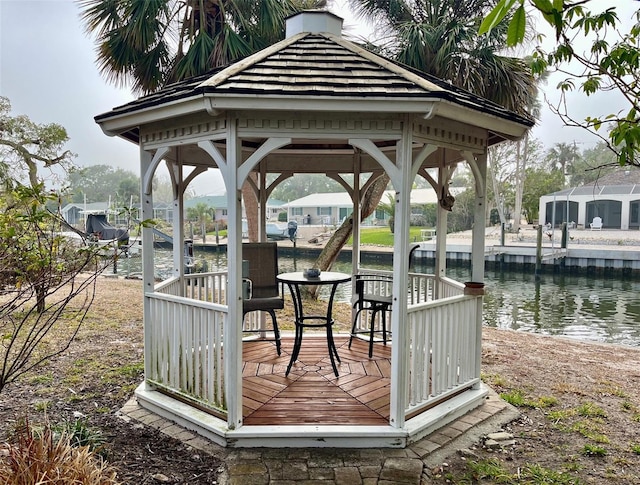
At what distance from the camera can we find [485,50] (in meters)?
7.81

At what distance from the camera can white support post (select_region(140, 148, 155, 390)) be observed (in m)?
3.67

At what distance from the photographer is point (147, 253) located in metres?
3.79

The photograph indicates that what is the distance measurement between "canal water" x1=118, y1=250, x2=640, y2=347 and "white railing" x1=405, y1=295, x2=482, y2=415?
632 centimetres

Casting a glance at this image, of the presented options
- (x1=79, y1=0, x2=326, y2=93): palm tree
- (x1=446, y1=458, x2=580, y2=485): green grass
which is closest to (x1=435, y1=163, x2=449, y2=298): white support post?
(x1=446, y1=458, x2=580, y2=485): green grass

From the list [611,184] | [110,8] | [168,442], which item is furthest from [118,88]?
[611,184]

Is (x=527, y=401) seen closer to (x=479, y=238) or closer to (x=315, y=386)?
(x=479, y=238)

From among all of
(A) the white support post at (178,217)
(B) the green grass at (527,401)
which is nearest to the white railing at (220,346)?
(B) the green grass at (527,401)

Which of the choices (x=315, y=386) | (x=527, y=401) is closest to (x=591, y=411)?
(x=527, y=401)

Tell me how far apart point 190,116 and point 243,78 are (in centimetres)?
49

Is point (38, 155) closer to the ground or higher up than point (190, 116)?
higher up

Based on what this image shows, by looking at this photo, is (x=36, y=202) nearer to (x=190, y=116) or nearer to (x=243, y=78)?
(x=190, y=116)

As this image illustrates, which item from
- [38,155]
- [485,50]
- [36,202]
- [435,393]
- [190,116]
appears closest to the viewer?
[36,202]

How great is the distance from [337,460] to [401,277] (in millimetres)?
1255

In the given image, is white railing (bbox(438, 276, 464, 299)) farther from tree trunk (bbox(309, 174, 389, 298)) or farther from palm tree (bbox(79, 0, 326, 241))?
palm tree (bbox(79, 0, 326, 241))
